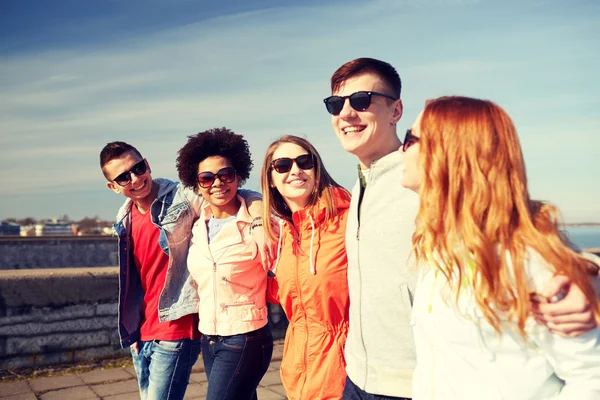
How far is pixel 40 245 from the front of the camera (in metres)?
25.5

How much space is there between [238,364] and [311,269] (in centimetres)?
77

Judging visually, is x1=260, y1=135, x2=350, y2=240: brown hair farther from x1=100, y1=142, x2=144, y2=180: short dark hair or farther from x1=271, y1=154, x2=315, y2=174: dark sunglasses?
x1=100, y1=142, x2=144, y2=180: short dark hair

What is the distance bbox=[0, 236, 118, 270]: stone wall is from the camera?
2445cm

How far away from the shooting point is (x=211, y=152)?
3752mm

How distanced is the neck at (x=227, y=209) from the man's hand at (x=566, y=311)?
2.25 meters

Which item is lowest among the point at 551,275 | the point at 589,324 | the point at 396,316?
the point at 396,316

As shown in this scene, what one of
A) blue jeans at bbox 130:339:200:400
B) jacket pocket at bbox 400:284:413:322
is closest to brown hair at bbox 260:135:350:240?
A: jacket pocket at bbox 400:284:413:322

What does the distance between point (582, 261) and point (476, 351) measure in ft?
1.23

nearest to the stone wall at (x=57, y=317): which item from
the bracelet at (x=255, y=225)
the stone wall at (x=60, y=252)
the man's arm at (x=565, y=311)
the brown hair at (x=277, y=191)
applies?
the bracelet at (x=255, y=225)

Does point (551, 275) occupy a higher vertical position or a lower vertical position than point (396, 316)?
higher

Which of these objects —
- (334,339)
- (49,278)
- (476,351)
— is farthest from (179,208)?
(49,278)

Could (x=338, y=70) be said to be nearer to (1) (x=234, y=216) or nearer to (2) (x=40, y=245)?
(1) (x=234, y=216)

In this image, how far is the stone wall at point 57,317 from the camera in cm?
591

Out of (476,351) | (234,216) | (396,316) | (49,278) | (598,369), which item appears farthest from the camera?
(49,278)
